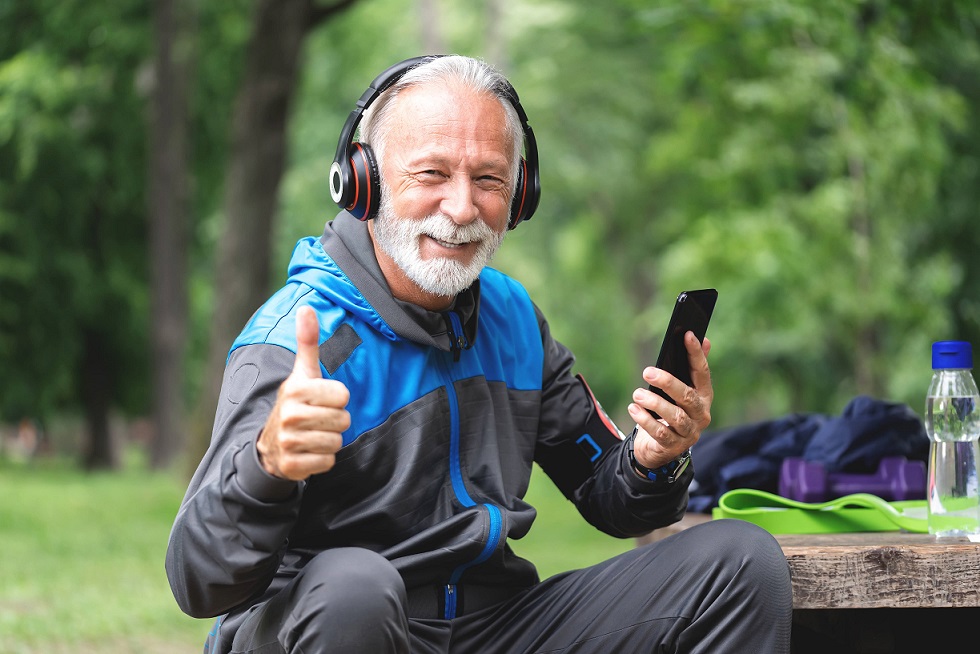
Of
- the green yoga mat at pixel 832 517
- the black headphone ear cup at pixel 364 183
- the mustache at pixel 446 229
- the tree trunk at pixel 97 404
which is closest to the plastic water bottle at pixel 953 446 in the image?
the green yoga mat at pixel 832 517

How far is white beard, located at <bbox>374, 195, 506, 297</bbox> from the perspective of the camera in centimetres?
271

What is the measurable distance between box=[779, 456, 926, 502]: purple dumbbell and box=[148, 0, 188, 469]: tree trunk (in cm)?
1401

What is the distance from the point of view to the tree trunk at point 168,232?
1655 cm

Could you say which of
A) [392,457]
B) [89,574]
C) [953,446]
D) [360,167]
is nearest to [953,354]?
[953,446]

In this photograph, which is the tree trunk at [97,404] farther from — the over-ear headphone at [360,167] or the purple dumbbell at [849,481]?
the over-ear headphone at [360,167]

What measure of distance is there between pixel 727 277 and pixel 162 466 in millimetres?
9710

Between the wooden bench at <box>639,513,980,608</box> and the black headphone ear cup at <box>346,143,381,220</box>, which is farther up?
the black headphone ear cup at <box>346,143,381,220</box>

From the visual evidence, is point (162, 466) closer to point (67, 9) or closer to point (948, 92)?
point (67, 9)

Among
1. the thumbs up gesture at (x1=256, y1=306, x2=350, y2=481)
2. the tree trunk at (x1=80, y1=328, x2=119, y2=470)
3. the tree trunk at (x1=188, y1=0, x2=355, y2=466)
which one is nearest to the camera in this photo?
the thumbs up gesture at (x1=256, y1=306, x2=350, y2=481)

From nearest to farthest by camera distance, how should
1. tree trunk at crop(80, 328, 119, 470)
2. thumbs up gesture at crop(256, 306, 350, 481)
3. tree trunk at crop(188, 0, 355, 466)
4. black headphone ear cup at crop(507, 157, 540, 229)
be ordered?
thumbs up gesture at crop(256, 306, 350, 481)
black headphone ear cup at crop(507, 157, 540, 229)
tree trunk at crop(188, 0, 355, 466)
tree trunk at crop(80, 328, 119, 470)

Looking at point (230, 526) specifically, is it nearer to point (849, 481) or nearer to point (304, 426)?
point (304, 426)

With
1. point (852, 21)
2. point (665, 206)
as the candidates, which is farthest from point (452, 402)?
point (665, 206)

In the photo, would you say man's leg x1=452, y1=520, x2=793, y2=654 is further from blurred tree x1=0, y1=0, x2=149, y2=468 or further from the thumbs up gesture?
blurred tree x1=0, y1=0, x2=149, y2=468

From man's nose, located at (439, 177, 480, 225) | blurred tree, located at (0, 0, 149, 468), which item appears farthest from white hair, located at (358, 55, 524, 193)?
blurred tree, located at (0, 0, 149, 468)
